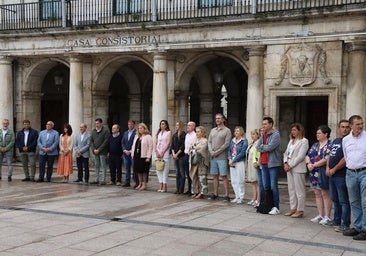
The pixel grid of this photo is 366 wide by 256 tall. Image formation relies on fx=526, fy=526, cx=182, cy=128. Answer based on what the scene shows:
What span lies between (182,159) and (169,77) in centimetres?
541

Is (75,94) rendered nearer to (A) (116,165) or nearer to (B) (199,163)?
(A) (116,165)

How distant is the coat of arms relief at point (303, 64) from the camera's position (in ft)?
45.2

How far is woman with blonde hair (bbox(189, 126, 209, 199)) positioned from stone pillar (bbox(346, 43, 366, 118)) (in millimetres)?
4207

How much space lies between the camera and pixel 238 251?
6832 millimetres

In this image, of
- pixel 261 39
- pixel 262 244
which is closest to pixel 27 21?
pixel 261 39

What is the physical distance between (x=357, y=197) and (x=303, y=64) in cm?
673

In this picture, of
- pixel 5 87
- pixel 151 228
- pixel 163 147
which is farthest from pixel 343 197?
pixel 5 87

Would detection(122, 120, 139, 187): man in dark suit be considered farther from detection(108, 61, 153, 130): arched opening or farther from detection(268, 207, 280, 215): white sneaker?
detection(108, 61, 153, 130): arched opening

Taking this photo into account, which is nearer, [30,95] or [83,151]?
[83,151]

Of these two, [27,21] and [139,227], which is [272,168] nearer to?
[139,227]

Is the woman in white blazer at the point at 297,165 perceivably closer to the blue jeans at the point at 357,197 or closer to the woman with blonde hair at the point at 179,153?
the blue jeans at the point at 357,197

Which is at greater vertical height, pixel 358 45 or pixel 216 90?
pixel 358 45

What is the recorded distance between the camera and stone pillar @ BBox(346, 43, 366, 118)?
13250 millimetres

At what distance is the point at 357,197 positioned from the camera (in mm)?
7832
